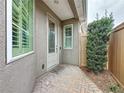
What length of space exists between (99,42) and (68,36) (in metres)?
2.22

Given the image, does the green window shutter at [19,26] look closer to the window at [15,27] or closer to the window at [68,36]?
the window at [15,27]

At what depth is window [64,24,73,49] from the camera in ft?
23.9

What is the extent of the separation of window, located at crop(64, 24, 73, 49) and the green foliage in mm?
1709

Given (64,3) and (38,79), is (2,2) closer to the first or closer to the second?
(38,79)

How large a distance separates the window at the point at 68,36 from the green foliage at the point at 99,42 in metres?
1.71

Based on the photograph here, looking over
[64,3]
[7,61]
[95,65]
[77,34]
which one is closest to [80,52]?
[77,34]

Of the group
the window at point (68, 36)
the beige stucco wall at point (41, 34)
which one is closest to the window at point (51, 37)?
the beige stucco wall at point (41, 34)

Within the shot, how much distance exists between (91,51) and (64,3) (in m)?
2.29

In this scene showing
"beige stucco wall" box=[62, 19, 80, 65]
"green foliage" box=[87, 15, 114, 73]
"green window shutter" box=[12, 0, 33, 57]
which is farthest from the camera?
"beige stucco wall" box=[62, 19, 80, 65]

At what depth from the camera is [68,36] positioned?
24.3 ft

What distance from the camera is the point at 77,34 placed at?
7.06 m

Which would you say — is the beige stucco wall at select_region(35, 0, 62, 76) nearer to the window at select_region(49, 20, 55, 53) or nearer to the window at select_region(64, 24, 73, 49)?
the window at select_region(49, 20, 55, 53)

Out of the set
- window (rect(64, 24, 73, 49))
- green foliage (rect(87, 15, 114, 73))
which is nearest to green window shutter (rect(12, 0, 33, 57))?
green foliage (rect(87, 15, 114, 73))

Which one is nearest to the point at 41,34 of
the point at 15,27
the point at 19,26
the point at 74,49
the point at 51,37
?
the point at 51,37
